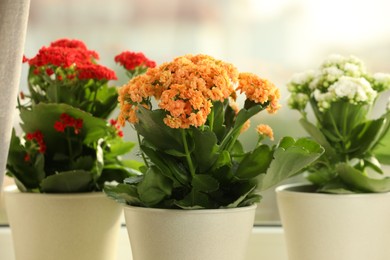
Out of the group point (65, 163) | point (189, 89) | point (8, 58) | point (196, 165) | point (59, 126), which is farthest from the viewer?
point (65, 163)

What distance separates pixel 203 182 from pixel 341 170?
41cm

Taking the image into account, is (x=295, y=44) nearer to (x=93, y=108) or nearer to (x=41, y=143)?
(x=93, y=108)

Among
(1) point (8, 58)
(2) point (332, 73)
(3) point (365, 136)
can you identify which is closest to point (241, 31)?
(2) point (332, 73)

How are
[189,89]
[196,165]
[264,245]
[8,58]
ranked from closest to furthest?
1. [8,58]
2. [189,89]
3. [196,165]
4. [264,245]

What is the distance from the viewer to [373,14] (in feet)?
6.75

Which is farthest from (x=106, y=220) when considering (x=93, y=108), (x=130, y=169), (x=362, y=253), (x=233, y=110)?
(x=362, y=253)

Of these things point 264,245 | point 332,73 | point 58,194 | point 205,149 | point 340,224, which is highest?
point 332,73

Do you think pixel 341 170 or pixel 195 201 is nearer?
pixel 195 201

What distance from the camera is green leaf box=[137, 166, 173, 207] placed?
1445 mm

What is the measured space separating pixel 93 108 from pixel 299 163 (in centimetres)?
54

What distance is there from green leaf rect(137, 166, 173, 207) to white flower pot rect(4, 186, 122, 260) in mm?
277

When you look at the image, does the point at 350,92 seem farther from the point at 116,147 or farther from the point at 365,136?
the point at 116,147

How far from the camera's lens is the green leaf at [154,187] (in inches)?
56.9

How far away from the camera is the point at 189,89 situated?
135 centimetres
